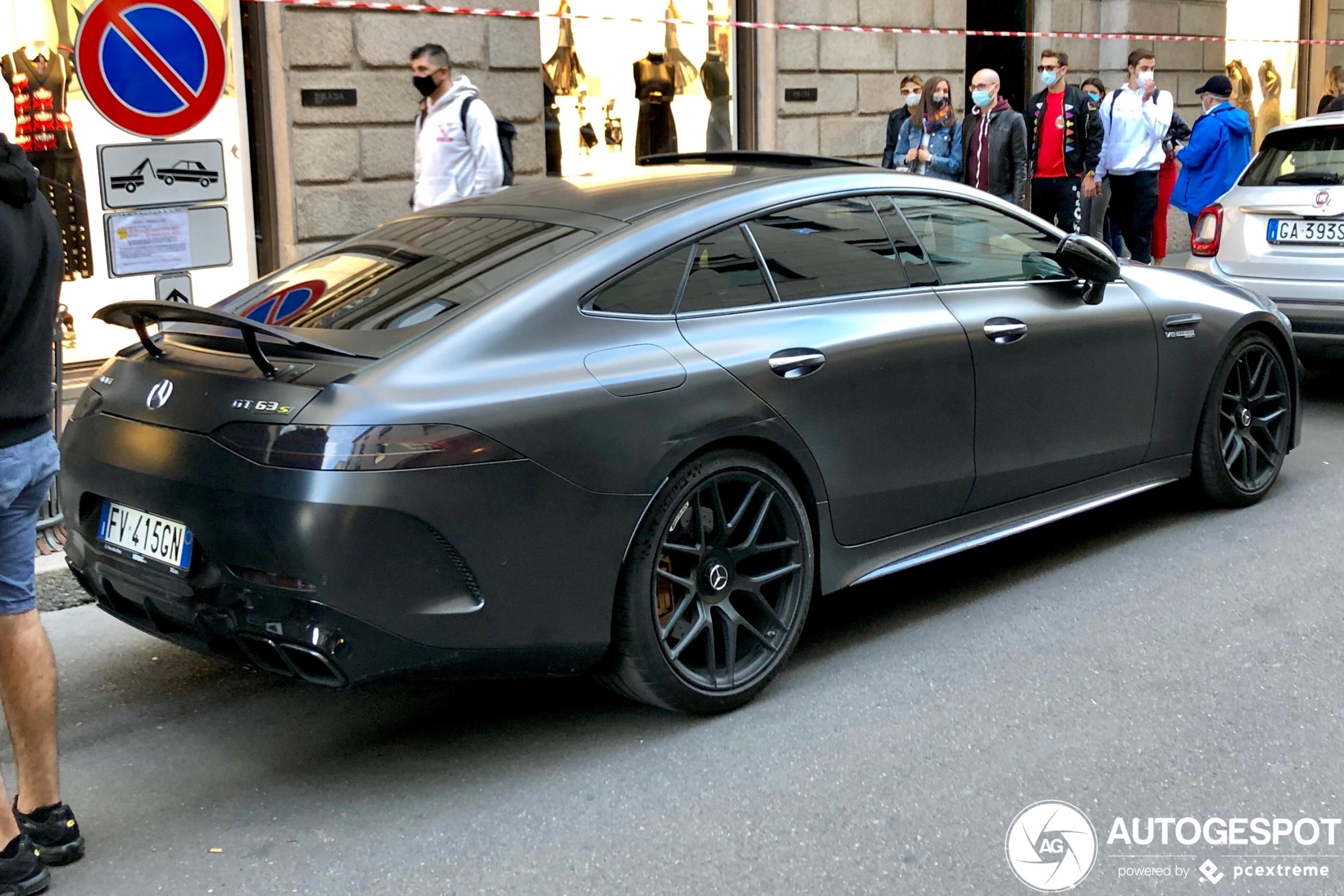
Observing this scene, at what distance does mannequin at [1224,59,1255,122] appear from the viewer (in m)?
19.1

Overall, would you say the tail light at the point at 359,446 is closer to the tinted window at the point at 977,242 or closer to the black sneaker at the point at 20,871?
the black sneaker at the point at 20,871

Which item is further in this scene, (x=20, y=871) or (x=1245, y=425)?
(x=1245, y=425)

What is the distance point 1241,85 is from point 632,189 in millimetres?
17244

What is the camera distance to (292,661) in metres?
3.54

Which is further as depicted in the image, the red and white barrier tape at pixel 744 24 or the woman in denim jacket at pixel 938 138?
the woman in denim jacket at pixel 938 138

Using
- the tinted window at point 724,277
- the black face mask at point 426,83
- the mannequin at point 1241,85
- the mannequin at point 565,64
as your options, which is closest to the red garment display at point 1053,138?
the mannequin at point 565,64

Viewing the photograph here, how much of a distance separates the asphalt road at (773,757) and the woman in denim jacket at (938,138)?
6079 millimetres

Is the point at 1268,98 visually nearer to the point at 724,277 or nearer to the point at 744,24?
the point at 744,24

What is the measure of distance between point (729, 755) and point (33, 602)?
174 cm

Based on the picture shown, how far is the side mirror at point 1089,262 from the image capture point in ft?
17.4

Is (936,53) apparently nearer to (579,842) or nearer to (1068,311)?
(1068,311)

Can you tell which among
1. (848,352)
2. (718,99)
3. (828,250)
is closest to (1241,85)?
(718,99)

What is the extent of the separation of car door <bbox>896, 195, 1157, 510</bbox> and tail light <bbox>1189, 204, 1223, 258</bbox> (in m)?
3.54

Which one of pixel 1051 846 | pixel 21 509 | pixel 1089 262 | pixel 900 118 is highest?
pixel 900 118
